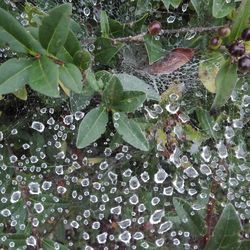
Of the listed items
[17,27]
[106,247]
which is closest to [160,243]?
[106,247]

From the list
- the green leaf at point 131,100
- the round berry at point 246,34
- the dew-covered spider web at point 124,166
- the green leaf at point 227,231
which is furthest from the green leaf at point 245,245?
the round berry at point 246,34

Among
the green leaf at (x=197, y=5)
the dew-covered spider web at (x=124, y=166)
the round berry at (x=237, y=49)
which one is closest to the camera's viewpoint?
the round berry at (x=237, y=49)

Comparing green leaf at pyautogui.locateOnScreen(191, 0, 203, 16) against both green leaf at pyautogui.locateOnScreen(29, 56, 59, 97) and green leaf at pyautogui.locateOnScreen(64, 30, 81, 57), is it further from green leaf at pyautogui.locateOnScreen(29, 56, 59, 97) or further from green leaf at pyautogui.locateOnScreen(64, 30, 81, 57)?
green leaf at pyautogui.locateOnScreen(29, 56, 59, 97)

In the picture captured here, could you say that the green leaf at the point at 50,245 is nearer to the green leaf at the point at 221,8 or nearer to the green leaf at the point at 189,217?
the green leaf at the point at 189,217

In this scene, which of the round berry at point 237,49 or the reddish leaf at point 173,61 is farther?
the reddish leaf at point 173,61

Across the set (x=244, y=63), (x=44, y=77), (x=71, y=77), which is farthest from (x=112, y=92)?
(x=244, y=63)

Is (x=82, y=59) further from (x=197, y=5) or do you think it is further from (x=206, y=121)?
(x=206, y=121)
